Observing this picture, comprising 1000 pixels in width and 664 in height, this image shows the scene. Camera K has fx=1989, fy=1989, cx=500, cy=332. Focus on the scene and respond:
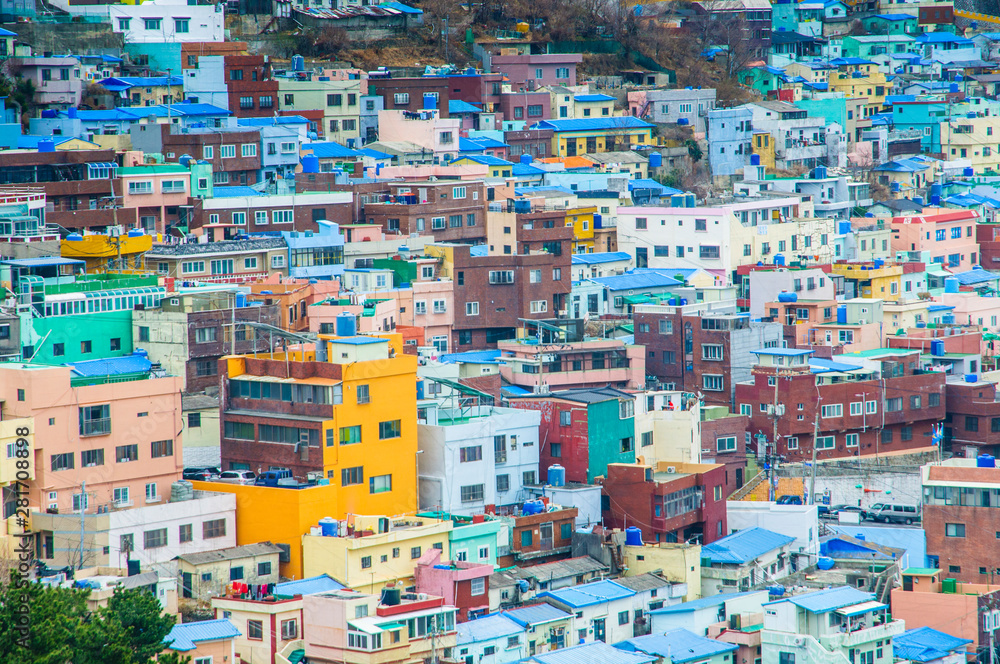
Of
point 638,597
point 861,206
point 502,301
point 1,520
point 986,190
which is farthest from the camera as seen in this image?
point 986,190

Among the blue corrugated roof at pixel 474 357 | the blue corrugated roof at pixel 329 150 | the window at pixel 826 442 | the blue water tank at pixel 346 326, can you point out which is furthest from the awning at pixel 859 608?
the blue corrugated roof at pixel 329 150

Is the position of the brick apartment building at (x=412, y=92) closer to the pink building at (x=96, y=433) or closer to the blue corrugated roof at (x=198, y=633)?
the pink building at (x=96, y=433)

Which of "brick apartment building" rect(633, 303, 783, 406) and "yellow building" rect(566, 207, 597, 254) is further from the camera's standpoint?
"yellow building" rect(566, 207, 597, 254)

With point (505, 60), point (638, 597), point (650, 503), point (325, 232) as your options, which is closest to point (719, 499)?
point (650, 503)

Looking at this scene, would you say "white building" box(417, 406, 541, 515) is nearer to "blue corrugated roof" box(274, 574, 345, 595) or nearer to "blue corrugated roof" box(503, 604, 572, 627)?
"blue corrugated roof" box(503, 604, 572, 627)

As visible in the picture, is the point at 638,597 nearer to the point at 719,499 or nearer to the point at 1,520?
the point at 719,499

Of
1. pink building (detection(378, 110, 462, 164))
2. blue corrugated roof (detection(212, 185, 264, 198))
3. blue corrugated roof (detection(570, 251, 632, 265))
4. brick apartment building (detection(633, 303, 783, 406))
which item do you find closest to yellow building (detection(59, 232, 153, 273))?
blue corrugated roof (detection(212, 185, 264, 198))
